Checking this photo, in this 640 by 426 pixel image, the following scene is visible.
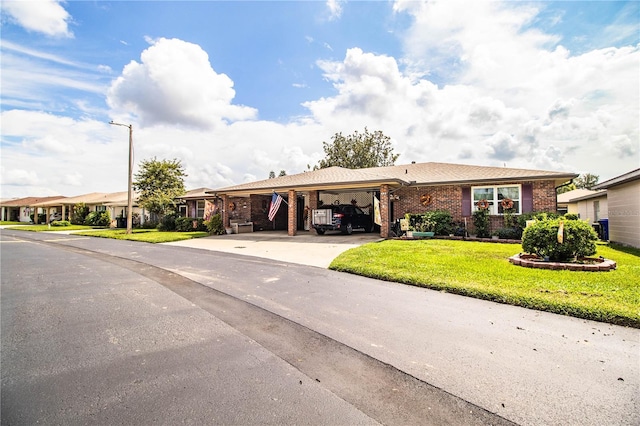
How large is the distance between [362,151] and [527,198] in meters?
29.7

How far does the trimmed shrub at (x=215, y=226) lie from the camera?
20.8 metres

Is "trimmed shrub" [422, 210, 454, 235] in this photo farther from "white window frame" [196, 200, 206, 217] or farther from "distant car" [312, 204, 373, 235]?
"white window frame" [196, 200, 206, 217]

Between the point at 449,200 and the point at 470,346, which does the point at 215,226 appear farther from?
the point at 470,346

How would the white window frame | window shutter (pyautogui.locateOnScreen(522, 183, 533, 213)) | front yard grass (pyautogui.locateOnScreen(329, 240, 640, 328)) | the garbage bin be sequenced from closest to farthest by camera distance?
1. front yard grass (pyautogui.locateOnScreen(329, 240, 640, 328))
2. window shutter (pyautogui.locateOnScreen(522, 183, 533, 213))
3. the garbage bin
4. the white window frame

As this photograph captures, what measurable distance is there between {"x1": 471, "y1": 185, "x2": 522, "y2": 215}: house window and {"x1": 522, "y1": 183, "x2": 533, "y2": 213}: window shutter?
0.16 metres

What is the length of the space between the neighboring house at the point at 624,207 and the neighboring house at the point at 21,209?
65522 millimetres

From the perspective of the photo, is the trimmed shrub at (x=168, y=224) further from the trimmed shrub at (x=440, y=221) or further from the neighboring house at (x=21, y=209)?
the neighboring house at (x=21, y=209)

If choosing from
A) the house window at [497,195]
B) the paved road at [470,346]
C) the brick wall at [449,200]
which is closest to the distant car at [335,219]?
the brick wall at [449,200]

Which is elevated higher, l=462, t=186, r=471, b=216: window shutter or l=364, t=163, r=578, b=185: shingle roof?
l=364, t=163, r=578, b=185: shingle roof

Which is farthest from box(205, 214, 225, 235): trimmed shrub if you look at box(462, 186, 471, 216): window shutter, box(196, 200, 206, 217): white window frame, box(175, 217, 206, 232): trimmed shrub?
box(462, 186, 471, 216): window shutter

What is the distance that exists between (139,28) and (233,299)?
33.9ft

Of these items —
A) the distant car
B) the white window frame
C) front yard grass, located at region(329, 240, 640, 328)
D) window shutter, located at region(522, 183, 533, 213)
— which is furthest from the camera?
the white window frame

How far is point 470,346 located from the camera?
12.0 feet

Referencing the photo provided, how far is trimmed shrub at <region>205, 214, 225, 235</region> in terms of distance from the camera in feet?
68.2
